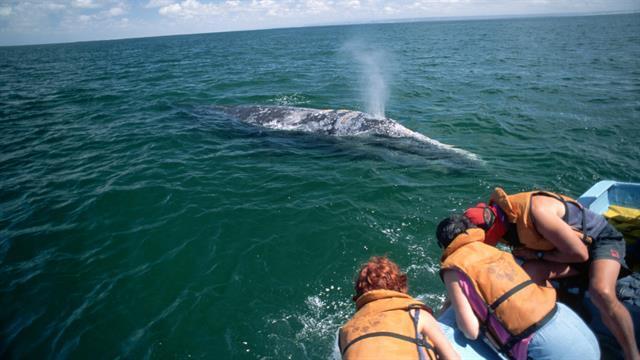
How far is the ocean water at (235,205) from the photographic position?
585cm

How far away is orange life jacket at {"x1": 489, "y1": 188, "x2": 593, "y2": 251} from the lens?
3615mm

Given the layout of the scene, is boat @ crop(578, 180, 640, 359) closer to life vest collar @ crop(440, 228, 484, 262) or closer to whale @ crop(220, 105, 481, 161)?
life vest collar @ crop(440, 228, 484, 262)

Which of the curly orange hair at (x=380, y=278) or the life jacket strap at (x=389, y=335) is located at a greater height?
the curly orange hair at (x=380, y=278)

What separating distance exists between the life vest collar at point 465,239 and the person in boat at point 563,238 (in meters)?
0.20

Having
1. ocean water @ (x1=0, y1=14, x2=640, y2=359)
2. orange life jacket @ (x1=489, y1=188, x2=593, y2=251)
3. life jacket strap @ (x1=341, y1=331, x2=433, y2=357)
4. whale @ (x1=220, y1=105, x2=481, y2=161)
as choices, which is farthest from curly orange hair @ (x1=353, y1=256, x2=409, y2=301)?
whale @ (x1=220, y1=105, x2=481, y2=161)

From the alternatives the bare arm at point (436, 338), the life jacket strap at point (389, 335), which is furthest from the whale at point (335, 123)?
the life jacket strap at point (389, 335)

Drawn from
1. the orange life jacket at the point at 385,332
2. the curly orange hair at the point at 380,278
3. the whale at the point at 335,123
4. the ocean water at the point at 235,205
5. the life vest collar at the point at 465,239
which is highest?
the life vest collar at the point at 465,239

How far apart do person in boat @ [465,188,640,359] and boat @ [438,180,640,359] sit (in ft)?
1.50

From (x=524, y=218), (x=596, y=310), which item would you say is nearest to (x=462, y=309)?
(x=524, y=218)

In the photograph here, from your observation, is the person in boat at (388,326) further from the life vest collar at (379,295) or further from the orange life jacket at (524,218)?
the orange life jacket at (524,218)

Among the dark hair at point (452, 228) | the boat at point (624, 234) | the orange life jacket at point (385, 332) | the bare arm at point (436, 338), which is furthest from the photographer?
the boat at point (624, 234)

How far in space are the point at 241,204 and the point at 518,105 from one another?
46.7 feet

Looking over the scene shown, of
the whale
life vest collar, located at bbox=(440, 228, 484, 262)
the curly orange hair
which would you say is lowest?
the whale

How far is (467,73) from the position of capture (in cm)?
2669
